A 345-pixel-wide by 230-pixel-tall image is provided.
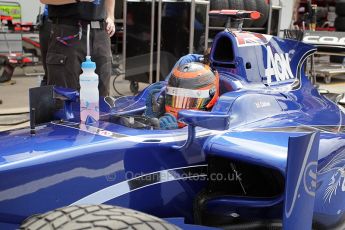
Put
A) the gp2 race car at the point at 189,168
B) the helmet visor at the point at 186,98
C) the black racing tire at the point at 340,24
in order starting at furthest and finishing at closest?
the black racing tire at the point at 340,24 → the helmet visor at the point at 186,98 → the gp2 race car at the point at 189,168

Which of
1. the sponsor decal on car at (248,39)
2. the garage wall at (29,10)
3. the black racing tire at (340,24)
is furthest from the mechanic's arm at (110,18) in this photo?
the black racing tire at (340,24)

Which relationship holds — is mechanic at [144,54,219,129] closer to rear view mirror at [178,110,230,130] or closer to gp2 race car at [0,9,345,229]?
gp2 race car at [0,9,345,229]

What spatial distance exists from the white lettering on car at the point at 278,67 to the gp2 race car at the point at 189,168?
14.0 inches

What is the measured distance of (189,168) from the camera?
6.93 feet

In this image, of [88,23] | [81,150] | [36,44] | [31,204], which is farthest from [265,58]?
[36,44]

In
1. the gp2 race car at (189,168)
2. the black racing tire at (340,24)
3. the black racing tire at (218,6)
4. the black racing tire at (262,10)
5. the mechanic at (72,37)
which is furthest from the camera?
the black racing tire at (340,24)

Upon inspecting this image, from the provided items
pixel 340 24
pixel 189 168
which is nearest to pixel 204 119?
pixel 189 168

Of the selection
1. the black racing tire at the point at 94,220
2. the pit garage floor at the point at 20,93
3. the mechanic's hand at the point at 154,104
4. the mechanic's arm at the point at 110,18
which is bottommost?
the pit garage floor at the point at 20,93

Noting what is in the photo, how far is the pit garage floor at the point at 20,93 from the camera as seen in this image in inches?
210

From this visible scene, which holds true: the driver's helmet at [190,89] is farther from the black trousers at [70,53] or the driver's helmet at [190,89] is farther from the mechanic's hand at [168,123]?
the black trousers at [70,53]

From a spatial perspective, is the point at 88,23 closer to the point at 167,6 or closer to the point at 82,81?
the point at 82,81

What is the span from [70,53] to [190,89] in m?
1.11

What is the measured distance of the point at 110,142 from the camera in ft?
6.29

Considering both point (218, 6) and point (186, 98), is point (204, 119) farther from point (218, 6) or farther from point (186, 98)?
point (218, 6)
